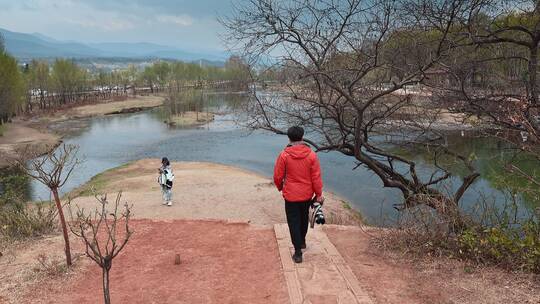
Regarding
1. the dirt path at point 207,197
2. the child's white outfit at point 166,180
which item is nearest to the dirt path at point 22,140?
the dirt path at point 207,197

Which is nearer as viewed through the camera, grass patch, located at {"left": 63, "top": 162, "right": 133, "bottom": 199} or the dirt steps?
the dirt steps

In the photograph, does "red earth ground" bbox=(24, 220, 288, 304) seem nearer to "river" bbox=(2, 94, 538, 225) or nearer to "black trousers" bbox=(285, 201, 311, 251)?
"black trousers" bbox=(285, 201, 311, 251)

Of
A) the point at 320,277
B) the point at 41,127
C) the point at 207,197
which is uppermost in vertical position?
the point at 320,277

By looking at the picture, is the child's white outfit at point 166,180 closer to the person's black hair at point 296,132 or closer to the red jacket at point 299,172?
the red jacket at point 299,172

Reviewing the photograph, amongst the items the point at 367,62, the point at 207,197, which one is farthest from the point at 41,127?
the point at 367,62

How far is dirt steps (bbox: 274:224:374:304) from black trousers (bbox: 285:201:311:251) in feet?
1.12

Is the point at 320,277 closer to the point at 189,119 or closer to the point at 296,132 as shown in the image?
the point at 296,132

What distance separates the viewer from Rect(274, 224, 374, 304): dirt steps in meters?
5.20

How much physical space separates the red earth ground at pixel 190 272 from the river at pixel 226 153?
9.68ft

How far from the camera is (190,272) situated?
21.0 ft

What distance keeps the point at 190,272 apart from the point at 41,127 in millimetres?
50810

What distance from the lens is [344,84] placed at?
9.72m

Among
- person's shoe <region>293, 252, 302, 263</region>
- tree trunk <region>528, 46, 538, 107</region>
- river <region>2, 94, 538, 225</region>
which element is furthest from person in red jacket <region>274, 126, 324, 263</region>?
tree trunk <region>528, 46, 538, 107</region>

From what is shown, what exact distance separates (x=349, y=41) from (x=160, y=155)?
27.1 m
